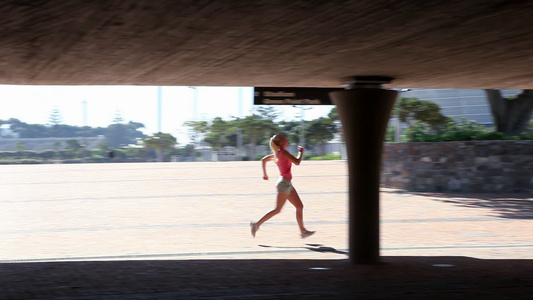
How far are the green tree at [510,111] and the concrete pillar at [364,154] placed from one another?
45.6 feet

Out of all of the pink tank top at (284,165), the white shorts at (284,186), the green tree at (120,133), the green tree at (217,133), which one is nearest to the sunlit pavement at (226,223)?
the white shorts at (284,186)

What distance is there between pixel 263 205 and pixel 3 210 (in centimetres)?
614

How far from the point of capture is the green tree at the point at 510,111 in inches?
840

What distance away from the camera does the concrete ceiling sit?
15.4 feet

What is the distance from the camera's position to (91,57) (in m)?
6.69

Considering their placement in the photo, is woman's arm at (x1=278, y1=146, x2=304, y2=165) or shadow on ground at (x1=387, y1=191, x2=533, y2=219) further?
shadow on ground at (x1=387, y1=191, x2=533, y2=219)

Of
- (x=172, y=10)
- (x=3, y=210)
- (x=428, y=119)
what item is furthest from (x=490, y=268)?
(x=428, y=119)

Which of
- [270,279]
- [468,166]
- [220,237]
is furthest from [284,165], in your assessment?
[468,166]

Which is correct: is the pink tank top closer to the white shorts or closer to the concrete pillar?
the white shorts

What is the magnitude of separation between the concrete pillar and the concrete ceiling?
0.37 meters

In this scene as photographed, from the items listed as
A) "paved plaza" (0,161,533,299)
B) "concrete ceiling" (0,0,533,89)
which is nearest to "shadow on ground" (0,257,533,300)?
"paved plaza" (0,161,533,299)

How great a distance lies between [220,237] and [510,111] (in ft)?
43.5

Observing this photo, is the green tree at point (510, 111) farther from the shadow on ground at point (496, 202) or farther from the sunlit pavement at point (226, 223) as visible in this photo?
the sunlit pavement at point (226, 223)

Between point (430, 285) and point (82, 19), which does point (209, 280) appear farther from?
point (82, 19)
